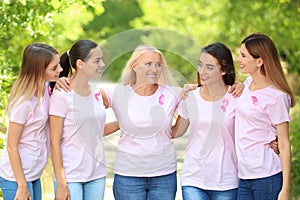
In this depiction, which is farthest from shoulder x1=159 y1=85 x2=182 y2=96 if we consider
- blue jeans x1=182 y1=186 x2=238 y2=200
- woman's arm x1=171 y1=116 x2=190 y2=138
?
blue jeans x1=182 y1=186 x2=238 y2=200

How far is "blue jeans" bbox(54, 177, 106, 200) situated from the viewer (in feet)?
18.7

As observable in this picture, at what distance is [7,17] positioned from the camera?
904 cm

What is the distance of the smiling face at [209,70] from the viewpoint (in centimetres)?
571

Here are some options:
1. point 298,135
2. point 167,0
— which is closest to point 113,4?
point 167,0

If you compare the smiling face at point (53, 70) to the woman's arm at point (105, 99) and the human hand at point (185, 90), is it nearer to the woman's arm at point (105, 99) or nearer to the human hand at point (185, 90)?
the woman's arm at point (105, 99)

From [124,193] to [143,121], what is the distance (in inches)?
21.6

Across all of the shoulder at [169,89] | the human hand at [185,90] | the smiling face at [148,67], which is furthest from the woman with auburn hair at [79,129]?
the human hand at [185,90]

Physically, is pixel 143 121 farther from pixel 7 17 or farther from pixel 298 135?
pixel 298 135

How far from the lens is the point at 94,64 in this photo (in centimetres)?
561

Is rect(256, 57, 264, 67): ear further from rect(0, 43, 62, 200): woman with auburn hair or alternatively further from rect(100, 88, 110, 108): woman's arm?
rect(0, 43, 62, 200): woman with auburn hair

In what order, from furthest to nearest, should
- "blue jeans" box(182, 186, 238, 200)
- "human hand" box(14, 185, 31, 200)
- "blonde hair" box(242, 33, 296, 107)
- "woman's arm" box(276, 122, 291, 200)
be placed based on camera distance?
"blue jeans" box(182, 186, 238, 200) < "blonde hair" box(242, 33, 296, 107) < "woman's arm" box(276, 122, 291, 200) < "human hand" box(14, 185, 31, 200)

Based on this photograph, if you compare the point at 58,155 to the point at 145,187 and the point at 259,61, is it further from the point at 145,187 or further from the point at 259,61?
the point at 259,61

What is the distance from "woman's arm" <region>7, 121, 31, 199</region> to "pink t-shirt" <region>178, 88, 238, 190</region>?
1074mm

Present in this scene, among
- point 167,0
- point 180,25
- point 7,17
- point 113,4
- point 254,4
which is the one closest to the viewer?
point 7,17
